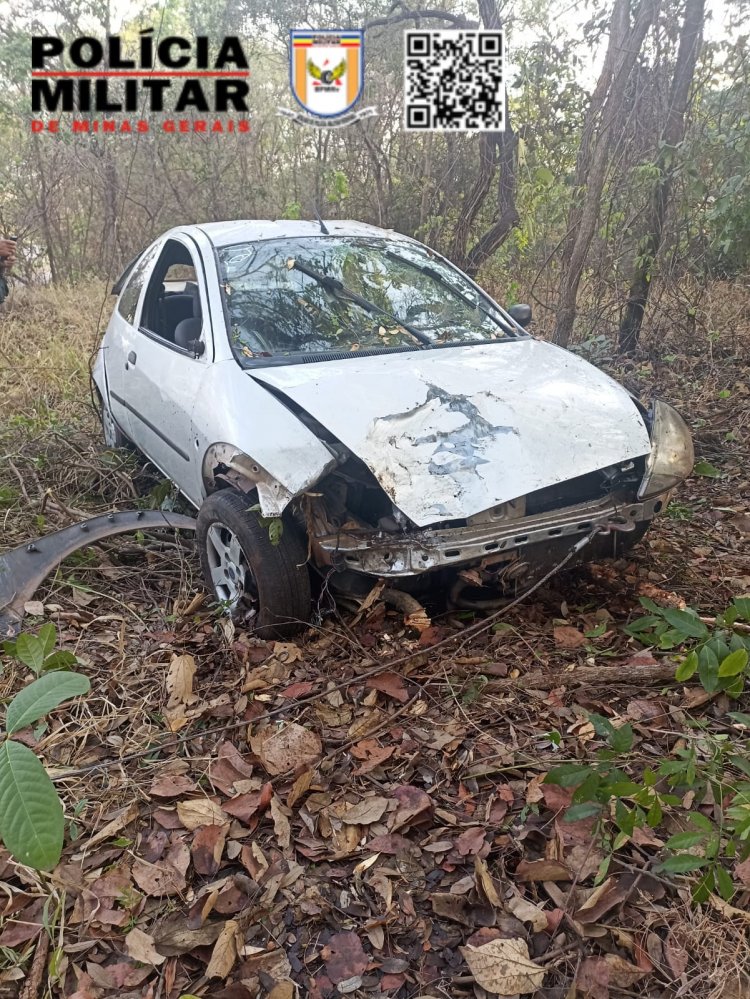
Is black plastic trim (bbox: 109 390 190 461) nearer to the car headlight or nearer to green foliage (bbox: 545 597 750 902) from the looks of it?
the car headlight

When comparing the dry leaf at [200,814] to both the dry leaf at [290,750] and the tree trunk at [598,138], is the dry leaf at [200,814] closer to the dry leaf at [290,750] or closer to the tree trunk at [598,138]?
the dry leaf at [290,750]

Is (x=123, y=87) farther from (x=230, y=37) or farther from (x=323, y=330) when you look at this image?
(x=323, y=330)

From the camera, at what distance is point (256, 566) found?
2.93m

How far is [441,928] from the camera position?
75.2 inches

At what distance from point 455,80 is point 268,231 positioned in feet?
14.4

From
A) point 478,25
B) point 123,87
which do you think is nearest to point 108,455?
point 478,25

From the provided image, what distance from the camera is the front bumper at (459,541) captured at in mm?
2642

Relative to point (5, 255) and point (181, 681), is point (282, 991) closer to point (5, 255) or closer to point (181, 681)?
point (181, 681)

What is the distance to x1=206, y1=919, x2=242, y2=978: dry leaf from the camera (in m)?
1.80

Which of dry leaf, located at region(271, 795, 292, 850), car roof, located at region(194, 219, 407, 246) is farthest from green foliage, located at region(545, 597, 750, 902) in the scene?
car roof, located at region(194, 219, 407, 246)

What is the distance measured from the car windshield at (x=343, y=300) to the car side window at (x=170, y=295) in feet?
1.60

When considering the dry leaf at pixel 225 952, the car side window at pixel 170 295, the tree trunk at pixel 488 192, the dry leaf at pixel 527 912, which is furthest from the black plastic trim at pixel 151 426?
the tree trunk at pixel 488 192

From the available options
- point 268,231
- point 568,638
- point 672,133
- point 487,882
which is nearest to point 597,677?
point 568,638

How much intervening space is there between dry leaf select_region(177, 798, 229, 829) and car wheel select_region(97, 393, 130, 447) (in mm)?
3084
